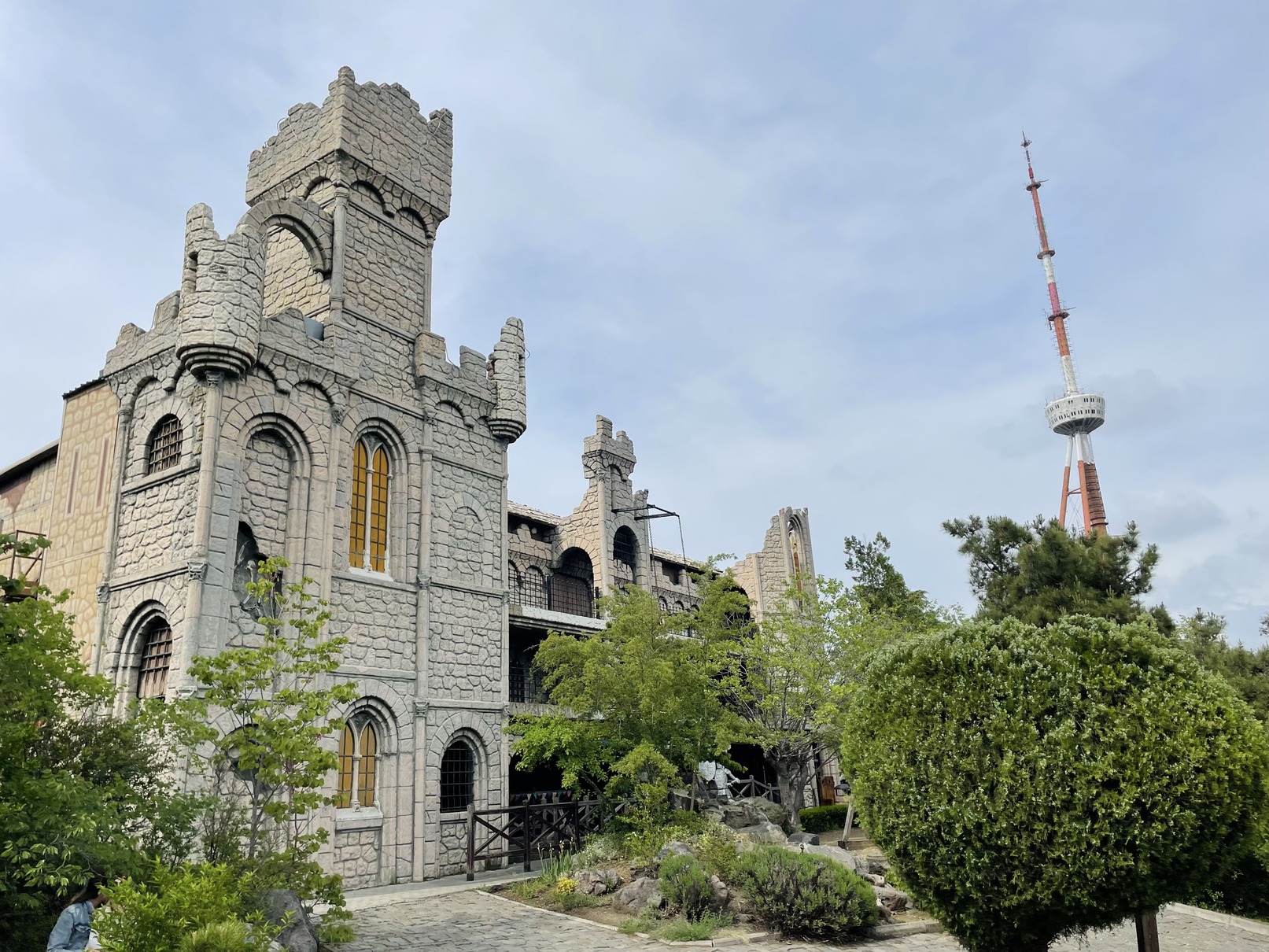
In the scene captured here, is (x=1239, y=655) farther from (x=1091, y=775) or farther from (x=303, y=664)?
(x=303, y=664)

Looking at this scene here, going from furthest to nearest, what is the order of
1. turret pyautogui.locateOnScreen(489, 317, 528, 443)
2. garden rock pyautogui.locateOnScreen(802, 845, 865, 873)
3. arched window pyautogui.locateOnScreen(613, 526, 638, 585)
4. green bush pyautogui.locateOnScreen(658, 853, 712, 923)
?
arched window pyautogui.locateOnScreen(613, 526, 638, 585) < turret pyautogui.locateOnScreen(489, 317, 528, 443) < garden rock pyautogui.locateOnScreen(802, 845, 865, 873) < green bush pyautogui.locateOnScreen(658, 853, 712, 923)

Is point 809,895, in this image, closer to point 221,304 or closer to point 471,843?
point 471,843

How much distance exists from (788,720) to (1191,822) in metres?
16.9

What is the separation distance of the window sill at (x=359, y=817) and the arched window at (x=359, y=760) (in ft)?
0.38

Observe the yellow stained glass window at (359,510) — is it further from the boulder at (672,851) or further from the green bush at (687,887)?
the green bush at (687,887)

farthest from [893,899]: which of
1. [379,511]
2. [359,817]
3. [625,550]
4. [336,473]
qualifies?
[625,550]

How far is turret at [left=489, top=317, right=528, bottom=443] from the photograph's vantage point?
21547mm

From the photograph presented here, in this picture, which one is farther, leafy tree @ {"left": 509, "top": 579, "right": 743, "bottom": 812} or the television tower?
the television tower

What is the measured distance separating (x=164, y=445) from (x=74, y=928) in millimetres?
10689

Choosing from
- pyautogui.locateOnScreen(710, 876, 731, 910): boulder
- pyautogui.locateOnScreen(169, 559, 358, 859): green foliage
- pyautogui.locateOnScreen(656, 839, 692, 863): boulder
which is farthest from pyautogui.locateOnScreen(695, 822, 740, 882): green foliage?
pyautogui.locateOnScreen(169, 559, 358, 859): green foliage

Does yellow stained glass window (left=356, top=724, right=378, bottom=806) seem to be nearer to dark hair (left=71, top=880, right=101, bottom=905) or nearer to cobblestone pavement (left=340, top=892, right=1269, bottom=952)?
cobblestone pavement (left=340, top=892, right=1269, bottom=952)

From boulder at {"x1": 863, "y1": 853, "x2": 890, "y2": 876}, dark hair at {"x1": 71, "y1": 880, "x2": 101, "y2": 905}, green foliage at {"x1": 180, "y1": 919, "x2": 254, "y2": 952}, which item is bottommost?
boulder at {"x1": 863, "y1": 853, "x2": 890, "y2": 876}

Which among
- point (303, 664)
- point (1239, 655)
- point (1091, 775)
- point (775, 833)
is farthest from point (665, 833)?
point (1239, 655)

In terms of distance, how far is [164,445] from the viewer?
56.4 ft
